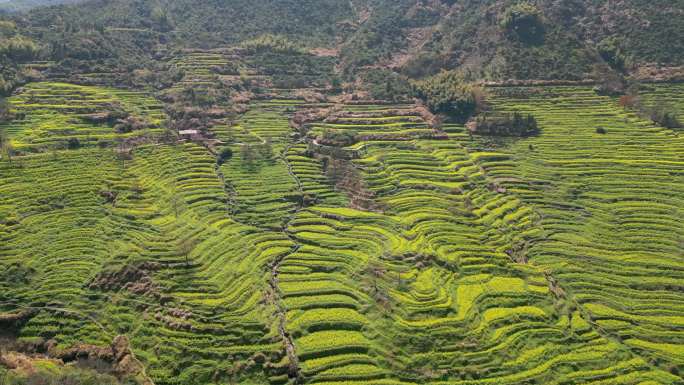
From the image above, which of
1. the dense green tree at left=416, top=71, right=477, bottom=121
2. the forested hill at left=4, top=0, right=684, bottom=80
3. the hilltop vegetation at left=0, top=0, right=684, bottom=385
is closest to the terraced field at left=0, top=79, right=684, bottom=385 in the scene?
the hilltop vegetation at left=0, top=0, right=684, bottom=385

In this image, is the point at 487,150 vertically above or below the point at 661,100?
below

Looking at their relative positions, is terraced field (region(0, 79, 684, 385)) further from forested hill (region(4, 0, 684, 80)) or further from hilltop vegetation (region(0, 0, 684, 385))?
forested hill (region(4, 0, 684, 80))

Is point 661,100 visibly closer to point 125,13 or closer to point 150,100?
point 150,100

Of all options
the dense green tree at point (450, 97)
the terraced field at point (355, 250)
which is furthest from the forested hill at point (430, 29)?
the terraced field at point (355, 250)

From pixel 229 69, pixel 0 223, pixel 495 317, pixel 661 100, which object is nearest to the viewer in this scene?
pixel 495 317

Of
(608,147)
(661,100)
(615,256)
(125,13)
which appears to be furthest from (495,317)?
(125,13)

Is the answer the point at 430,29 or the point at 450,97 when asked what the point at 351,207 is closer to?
the point at 450,97

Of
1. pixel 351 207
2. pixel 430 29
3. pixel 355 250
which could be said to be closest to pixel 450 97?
pixel 351 207
